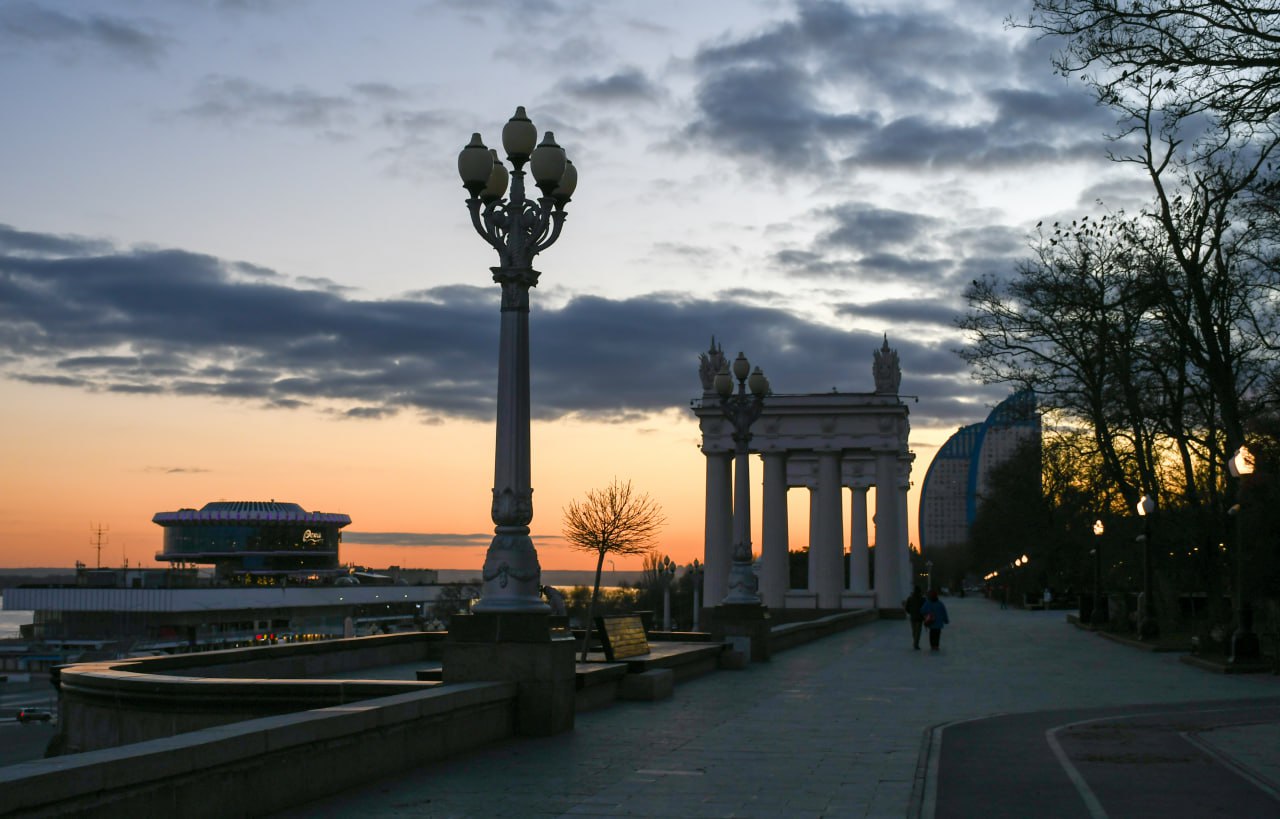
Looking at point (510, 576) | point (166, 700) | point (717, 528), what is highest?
point (717, 528)

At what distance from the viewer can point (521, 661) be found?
15.7 metres

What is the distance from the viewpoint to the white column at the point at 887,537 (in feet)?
270

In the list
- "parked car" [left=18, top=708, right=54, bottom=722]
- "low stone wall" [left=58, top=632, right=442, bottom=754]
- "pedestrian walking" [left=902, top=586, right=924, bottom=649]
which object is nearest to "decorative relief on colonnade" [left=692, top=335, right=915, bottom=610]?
"parked car" [left=18, top=708, right=54, bottom=722]

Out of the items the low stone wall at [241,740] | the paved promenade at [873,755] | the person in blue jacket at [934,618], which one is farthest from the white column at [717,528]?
the low stone wall at [241,740]

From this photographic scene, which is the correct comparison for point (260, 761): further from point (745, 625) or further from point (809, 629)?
point (809, 629)

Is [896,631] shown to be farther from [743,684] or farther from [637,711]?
[637,711]

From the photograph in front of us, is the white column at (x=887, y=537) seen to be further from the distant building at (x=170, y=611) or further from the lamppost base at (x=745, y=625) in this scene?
the distant building at (x=170, y=611)

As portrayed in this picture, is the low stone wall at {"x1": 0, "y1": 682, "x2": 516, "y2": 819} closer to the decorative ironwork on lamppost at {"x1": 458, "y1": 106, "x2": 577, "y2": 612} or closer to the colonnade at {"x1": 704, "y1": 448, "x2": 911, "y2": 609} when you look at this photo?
the decorative ironwork on lamppost at {"x1": 458, "y1": 106, "x2": 577, "y2": 612}

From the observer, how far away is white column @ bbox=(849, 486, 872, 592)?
88500 mm

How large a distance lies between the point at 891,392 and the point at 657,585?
46.7 meters

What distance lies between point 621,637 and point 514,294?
817cm

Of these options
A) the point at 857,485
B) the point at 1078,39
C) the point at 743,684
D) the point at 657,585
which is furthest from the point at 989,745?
the point at 657,585

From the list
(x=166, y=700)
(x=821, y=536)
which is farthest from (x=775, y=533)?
(x=166, y=700)

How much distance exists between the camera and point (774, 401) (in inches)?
3374
